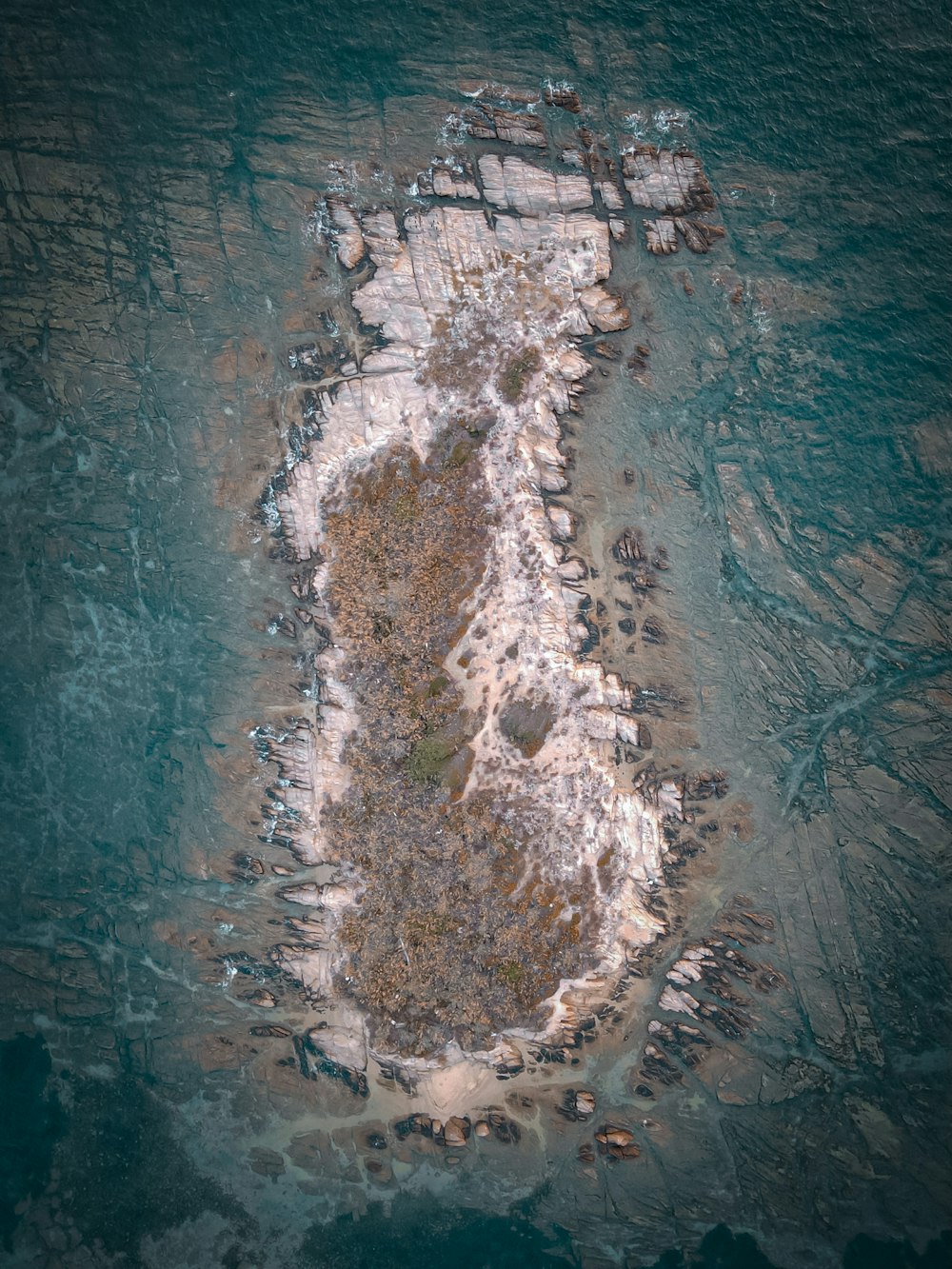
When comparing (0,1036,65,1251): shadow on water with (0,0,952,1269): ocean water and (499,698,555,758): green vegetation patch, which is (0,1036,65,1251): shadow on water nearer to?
(0,0,952,1269): ocean water

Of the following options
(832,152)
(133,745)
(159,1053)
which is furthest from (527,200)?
(159,1053)

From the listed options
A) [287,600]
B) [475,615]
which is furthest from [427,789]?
[287,600]

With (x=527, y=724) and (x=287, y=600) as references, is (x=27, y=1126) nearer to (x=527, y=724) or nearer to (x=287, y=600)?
(x=287, y=600)

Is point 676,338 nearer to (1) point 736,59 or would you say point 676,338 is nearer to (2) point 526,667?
(1) point 736,59

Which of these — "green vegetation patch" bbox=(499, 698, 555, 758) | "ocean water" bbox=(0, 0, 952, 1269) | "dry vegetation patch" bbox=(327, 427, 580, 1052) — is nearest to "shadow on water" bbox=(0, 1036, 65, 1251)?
"ocean water" bbox=(0, 0, 952, 1269)

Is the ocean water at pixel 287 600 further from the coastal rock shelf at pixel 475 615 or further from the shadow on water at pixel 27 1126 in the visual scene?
the coastal rock shelf at pixel 475 615
